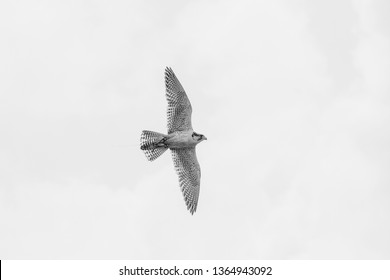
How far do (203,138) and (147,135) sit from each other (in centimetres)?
202

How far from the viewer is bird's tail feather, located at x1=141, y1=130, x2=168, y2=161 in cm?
2964

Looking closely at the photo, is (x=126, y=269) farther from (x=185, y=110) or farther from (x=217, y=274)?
(x=185, y=110)

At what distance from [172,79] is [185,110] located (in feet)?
3.77

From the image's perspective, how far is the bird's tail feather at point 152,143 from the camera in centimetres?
2964

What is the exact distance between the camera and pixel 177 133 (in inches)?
1179

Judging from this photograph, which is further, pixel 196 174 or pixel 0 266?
pixel 196 174

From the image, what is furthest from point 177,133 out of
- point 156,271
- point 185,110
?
point 156,271

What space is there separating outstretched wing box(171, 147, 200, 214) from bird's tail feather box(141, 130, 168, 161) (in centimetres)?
104

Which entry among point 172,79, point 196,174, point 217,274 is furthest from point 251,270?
point 172,79

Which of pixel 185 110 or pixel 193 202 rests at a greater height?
pixel 185 110

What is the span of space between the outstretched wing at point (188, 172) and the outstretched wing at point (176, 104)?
124cm

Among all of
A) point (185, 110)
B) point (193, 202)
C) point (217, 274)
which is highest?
point (185, 110)

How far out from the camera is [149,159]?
2991 centimetres

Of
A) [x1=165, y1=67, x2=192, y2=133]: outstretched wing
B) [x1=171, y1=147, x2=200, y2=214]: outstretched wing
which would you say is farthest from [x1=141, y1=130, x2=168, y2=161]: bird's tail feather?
[x1=171, y1=147, x2=200, y2=214]: outstretched wing
